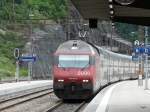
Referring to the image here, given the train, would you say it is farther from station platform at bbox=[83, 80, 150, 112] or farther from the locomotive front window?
station platform at bbox=[83, 80, 150, 112]

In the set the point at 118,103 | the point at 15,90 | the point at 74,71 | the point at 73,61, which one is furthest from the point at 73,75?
the point at 15,90

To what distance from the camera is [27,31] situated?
88250 millimetres

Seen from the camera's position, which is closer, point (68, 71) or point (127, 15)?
point (127, 15)

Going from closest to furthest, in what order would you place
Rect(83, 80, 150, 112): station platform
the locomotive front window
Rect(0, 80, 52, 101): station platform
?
Rect(83, 80, 150, 112): station platform < the locomotive front window < Rect(0, 80, 52, 101): station platform

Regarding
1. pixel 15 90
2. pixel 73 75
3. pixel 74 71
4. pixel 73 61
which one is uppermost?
pixel 73 61

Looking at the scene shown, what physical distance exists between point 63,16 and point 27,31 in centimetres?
850

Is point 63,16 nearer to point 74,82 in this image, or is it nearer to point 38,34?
point 38,34

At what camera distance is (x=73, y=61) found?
2964cm

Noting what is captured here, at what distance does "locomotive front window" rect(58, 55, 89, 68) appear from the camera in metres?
29.6

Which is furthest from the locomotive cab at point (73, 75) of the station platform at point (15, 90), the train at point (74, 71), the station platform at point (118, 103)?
the station platform at point (15, 90)

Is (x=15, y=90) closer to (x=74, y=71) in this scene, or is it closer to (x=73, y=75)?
(x=74, y=71)

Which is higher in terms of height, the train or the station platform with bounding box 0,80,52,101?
the train

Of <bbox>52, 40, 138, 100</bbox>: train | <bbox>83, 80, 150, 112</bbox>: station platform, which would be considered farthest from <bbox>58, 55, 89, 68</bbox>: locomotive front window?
<bbox>83, 80, 150, 112</bbox>: station platform

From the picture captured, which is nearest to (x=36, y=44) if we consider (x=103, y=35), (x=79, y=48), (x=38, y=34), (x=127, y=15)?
(x=38, y=34)
